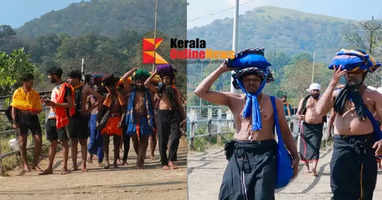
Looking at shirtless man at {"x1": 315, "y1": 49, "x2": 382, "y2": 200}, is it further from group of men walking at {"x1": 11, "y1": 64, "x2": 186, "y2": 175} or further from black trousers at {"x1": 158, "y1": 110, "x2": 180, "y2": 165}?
black trousers at {"x1": 158, "y1": 110, "x2": 180, "y2": 165}

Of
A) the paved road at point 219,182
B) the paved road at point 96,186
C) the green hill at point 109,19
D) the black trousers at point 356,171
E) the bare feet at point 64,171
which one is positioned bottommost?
the paved road at point 219,182

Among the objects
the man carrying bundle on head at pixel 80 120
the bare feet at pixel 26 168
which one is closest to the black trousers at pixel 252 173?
the bare feet at pixel 26 168

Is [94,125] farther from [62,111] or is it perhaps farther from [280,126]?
[280,126]

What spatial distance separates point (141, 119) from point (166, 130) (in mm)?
476

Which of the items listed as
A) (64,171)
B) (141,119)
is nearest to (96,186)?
(64,171)

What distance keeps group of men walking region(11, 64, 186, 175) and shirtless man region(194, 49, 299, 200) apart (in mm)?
2994

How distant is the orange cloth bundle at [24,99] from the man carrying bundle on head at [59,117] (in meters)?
0.23

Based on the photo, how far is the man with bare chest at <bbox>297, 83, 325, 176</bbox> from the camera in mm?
8367

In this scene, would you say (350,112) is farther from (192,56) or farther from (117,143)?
(117,143)

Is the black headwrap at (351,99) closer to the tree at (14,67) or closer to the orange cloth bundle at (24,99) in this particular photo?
the tree at (14,67)

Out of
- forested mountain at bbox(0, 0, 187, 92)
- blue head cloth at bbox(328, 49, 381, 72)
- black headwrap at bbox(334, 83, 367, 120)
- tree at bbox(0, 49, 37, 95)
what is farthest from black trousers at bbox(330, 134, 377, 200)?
tree at bbox(0, 49, 37, 95)

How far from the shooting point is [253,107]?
3797mm

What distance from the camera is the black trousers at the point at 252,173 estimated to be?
3.69 m

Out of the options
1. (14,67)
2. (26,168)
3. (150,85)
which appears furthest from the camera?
(150,85)
